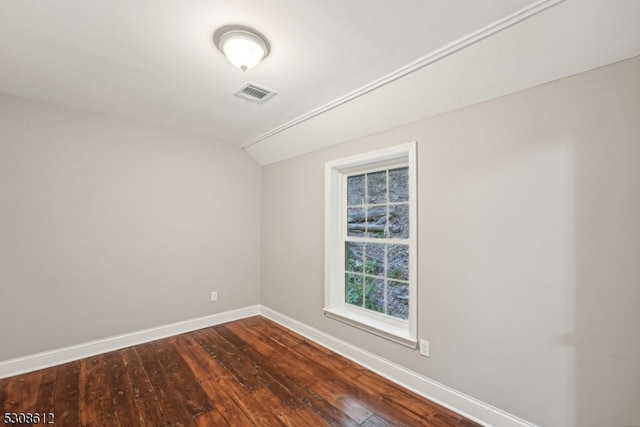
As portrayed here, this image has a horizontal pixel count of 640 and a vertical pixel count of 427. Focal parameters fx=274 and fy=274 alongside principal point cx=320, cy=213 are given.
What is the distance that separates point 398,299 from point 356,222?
36.1 inches

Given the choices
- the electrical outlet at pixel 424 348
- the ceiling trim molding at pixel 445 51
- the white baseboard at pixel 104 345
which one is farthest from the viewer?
the white baseboard at pixel 104 345

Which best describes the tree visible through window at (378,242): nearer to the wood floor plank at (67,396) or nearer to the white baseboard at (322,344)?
the white baseboard at (322,344)

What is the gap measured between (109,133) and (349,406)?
11.5 feet

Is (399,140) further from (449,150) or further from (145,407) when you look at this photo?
(145,407)

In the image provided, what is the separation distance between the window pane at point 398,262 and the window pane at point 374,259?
9 centimetres

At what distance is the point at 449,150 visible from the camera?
6.97 ft

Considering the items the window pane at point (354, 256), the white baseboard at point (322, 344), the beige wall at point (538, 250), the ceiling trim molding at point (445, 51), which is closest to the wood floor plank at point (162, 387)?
the white baseboard at point (322, 344)

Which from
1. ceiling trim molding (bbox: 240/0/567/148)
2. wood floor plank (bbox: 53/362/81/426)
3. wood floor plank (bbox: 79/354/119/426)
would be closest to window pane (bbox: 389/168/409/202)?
ceiling trim molding (bbox: 240/0/567/148)

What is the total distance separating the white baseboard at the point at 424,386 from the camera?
1.81 metres

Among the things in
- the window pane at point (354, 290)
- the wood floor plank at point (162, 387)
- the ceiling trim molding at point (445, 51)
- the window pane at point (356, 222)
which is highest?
the ceiling trim molding at point (445, 51)

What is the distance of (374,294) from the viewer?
2.84m

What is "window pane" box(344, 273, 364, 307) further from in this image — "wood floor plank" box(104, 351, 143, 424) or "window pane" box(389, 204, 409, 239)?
"wood floor plank" box(104, 351, 143, 424)

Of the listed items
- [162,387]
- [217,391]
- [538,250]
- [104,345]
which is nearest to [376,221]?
[538,250]

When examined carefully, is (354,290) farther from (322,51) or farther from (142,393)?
(322,51)
